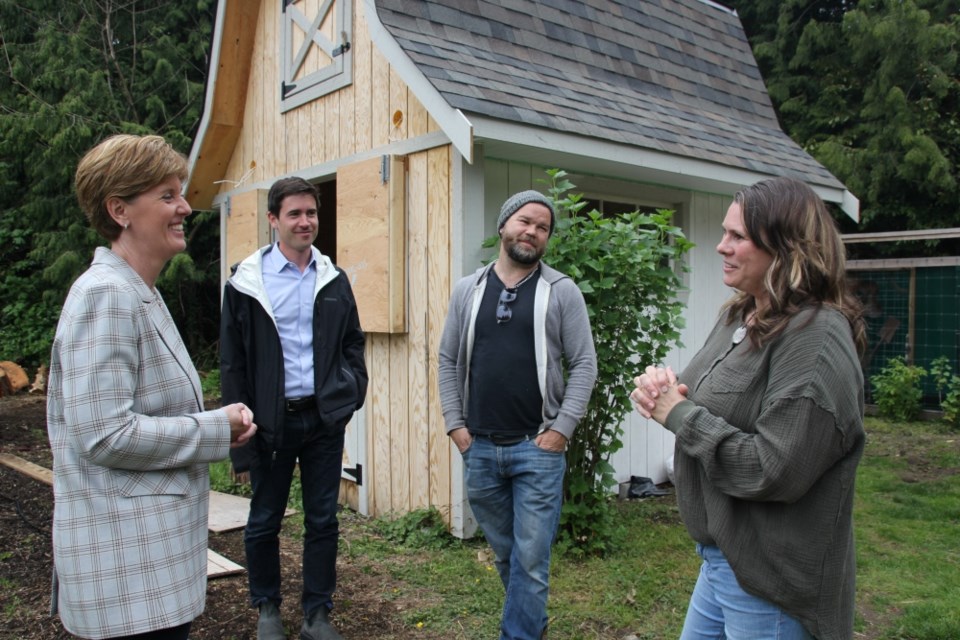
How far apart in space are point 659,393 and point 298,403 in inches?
67.0

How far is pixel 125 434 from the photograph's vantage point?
152cm

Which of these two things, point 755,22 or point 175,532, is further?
point 755,22

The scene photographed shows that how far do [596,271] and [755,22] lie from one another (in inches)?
515

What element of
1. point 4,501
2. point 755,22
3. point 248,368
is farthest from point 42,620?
point 755,22

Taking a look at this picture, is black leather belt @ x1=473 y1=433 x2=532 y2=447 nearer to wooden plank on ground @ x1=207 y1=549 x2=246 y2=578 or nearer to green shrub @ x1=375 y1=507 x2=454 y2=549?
green shrub @ x1=375 y1=507 x2=454 y2=549

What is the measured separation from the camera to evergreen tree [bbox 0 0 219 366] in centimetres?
1008

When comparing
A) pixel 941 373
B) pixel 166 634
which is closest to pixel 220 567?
pixel 166 634

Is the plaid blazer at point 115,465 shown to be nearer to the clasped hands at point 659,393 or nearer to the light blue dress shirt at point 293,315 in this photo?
the clasped hands at point 659,393

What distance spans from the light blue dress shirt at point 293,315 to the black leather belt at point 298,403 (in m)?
0.02

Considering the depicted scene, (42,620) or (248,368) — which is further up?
(248,368)

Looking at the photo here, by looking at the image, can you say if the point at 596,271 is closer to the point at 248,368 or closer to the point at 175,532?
the point at 248,368

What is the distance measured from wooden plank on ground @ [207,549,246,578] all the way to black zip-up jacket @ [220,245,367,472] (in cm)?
109

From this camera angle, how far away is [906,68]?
11.4 metres

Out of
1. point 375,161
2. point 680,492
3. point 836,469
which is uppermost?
point 375,161
